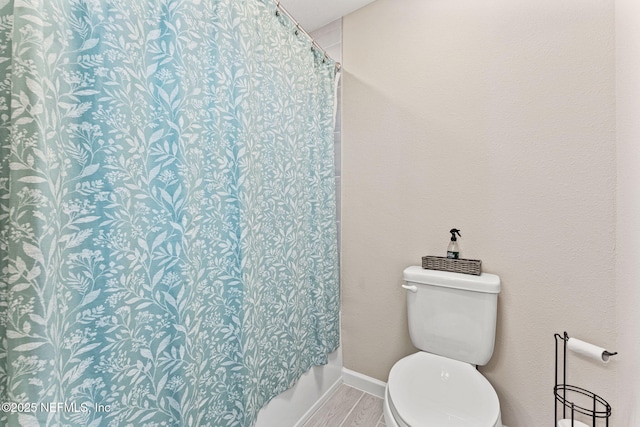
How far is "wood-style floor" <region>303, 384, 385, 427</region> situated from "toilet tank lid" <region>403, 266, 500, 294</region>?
0.81 meters

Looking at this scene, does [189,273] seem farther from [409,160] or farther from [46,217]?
[409,160]

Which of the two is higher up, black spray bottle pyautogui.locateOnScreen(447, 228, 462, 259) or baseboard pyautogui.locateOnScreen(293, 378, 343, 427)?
black spray bottle pyautogui.locateOnScreen(447, 228, 462, 259)

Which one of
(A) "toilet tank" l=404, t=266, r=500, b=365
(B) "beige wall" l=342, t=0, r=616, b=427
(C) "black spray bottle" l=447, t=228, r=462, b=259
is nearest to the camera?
(B) "beige wall" l=342, t=0, r=616, b=427

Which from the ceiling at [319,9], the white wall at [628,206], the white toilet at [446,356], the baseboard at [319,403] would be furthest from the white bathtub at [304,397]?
the ceiling at [319,9]

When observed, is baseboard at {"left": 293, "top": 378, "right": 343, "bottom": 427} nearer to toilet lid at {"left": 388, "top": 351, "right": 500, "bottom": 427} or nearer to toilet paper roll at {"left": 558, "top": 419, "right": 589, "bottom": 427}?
toilet lid at {"left": 388, "top": 351, "right": 500, "bottom": 427}

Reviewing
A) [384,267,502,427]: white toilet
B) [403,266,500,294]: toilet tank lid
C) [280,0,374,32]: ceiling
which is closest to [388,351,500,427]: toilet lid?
[384,267,502,427]: white toilet

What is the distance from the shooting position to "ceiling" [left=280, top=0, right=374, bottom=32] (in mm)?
1639

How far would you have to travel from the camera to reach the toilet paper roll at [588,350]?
1.01 m

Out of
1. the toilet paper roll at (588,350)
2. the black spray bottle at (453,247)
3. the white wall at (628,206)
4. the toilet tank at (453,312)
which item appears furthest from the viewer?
the black spray bottle at (453,247)

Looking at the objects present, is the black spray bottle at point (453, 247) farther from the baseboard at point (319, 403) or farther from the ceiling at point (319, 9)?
the ceiling at point (319, 9)

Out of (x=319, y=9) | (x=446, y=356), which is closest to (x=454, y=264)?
(x=446, y=356)

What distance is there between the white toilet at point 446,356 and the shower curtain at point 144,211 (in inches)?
23.0

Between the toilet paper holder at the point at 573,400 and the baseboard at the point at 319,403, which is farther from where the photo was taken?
the baseboard at the point at 319,403

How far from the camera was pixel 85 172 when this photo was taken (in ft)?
2.18
